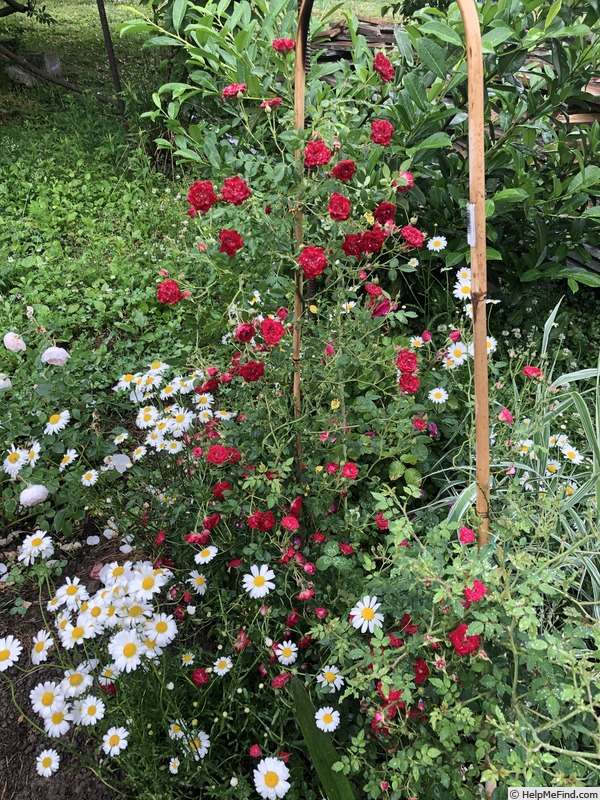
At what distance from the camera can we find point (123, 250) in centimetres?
310

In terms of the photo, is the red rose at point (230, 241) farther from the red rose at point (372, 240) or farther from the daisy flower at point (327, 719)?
the daisy flower at point (327, 719)

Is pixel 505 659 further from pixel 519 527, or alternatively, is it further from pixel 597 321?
pixel 597 321

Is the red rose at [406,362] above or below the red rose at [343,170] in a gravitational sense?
below

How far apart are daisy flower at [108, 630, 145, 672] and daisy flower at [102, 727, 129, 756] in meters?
0.12

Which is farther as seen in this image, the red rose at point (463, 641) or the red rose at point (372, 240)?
the red rose at point (372, 240)

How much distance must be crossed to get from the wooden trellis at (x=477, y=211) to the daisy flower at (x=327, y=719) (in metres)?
0.47

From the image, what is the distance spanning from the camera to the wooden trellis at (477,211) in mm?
944

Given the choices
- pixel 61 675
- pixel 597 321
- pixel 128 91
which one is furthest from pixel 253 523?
pixel 128 91

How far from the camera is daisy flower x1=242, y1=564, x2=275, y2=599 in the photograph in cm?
131

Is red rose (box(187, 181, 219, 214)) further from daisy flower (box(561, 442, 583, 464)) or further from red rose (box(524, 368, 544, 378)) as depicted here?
daisy flower (box(561, 442, 583, 464))

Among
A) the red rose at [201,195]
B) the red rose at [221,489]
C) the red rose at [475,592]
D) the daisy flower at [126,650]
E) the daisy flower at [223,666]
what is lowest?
the daisy flower at [223,666]

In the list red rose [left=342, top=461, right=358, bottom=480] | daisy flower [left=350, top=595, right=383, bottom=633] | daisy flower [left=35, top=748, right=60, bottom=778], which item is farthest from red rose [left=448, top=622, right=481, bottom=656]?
daisy flower [left=35, top=748, right=60, bottom=778]

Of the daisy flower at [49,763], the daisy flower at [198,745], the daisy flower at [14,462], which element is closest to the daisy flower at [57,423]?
the daisy flower at [14,462]

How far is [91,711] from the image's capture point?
123cm
